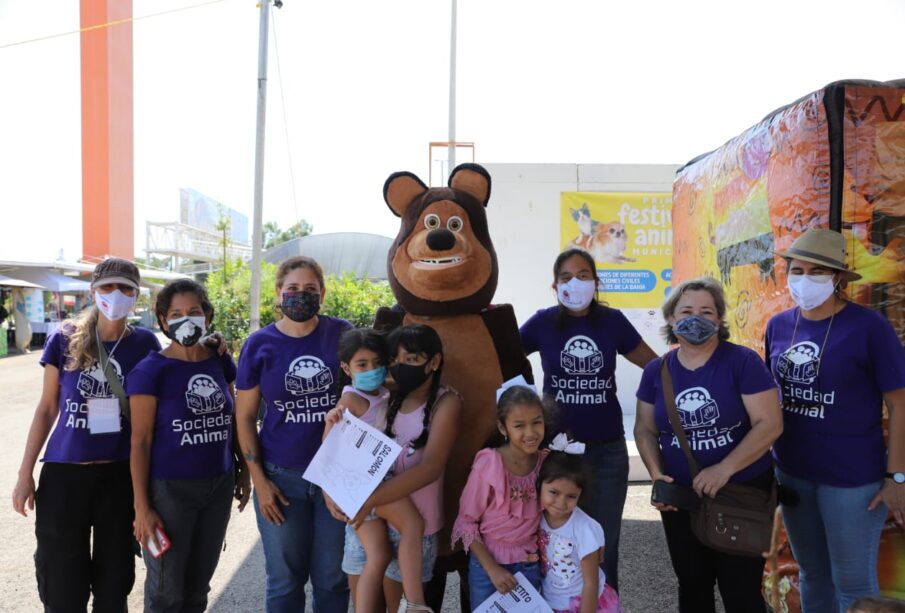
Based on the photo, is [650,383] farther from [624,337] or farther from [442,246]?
[442,246]

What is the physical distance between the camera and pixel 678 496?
2451 millimetres

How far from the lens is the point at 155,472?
8.49ft

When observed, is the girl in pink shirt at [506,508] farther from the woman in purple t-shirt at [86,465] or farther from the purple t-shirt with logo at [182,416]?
the woman in purple t-shirt at [86,465]

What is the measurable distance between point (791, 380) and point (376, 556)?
1.81 metres

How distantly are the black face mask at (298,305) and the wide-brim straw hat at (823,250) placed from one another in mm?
1962

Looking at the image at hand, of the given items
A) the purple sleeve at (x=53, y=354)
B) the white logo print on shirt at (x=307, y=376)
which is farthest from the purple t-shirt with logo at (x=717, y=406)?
the purple sleeve at (x=53, y=354)

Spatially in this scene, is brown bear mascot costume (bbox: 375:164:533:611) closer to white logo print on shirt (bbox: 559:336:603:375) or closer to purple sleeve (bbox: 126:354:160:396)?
white logo print on shirt (bbox: 559:336:603:375)

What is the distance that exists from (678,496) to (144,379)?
7.06ft

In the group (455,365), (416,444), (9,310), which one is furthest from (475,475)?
(9,310)

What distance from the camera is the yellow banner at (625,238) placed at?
7762mm

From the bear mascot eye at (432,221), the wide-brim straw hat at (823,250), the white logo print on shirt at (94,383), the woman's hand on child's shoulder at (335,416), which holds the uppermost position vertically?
the bear mascot eye at (432,221)

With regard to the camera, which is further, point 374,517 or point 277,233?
point 277,233

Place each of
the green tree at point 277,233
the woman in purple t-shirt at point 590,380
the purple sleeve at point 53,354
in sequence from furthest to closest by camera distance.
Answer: the green tree at point 277,233 → the woman in purple t-shirt at point 590,380 → the purple sleeve at point 53,354

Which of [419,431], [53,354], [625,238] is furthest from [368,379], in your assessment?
[625,238]
